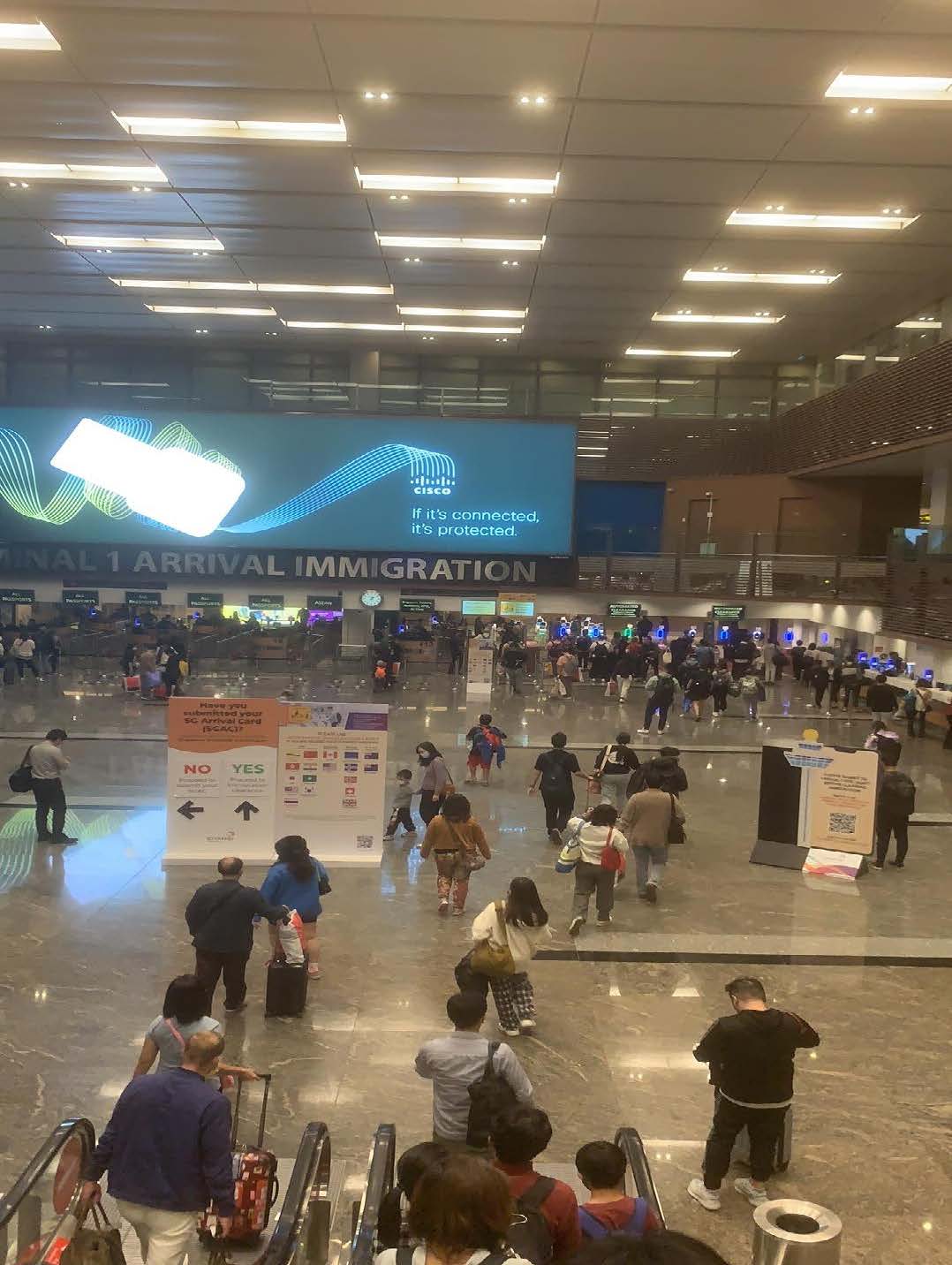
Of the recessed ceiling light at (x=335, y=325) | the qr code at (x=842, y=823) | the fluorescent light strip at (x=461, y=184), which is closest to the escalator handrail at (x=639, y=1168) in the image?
the qr code at (x=842, y=823)

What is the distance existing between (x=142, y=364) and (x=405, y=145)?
18482mm

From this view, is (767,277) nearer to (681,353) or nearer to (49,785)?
(681,353)

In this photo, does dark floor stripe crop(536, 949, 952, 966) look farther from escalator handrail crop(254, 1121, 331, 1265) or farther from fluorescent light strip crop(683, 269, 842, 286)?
fluorescent light strip crop(683, 269, 842, 286)

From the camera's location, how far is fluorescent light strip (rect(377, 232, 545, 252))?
17234 millimetres

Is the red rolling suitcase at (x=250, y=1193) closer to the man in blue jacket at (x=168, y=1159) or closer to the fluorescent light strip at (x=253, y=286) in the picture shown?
the man in blue jacket at (x=168, y=1159)

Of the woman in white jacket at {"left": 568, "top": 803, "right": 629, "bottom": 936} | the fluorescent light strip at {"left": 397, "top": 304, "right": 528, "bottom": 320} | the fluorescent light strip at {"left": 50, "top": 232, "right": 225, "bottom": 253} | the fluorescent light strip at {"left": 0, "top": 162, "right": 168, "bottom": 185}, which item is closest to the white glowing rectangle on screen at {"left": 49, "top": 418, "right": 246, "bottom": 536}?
the fluorescent light strip at {"left": 397, "top": 304, "right": 528, "bottom": 320}

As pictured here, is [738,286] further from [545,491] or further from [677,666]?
[677,666]

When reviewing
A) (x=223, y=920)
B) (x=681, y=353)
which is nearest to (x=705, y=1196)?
(x=223, y=920)

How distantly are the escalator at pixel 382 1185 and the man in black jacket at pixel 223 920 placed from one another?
2497 mm

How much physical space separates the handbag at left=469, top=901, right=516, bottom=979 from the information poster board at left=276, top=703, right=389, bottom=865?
417 centimetres

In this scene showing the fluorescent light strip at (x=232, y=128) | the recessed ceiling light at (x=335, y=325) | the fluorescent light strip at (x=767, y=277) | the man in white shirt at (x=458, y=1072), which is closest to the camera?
the man in white shirt at (x=458, y=1072)

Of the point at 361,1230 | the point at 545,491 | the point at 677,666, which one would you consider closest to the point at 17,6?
the point at 361,1230

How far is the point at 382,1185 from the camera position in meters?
3.46

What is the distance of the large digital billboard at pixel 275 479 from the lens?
81.1 ft
